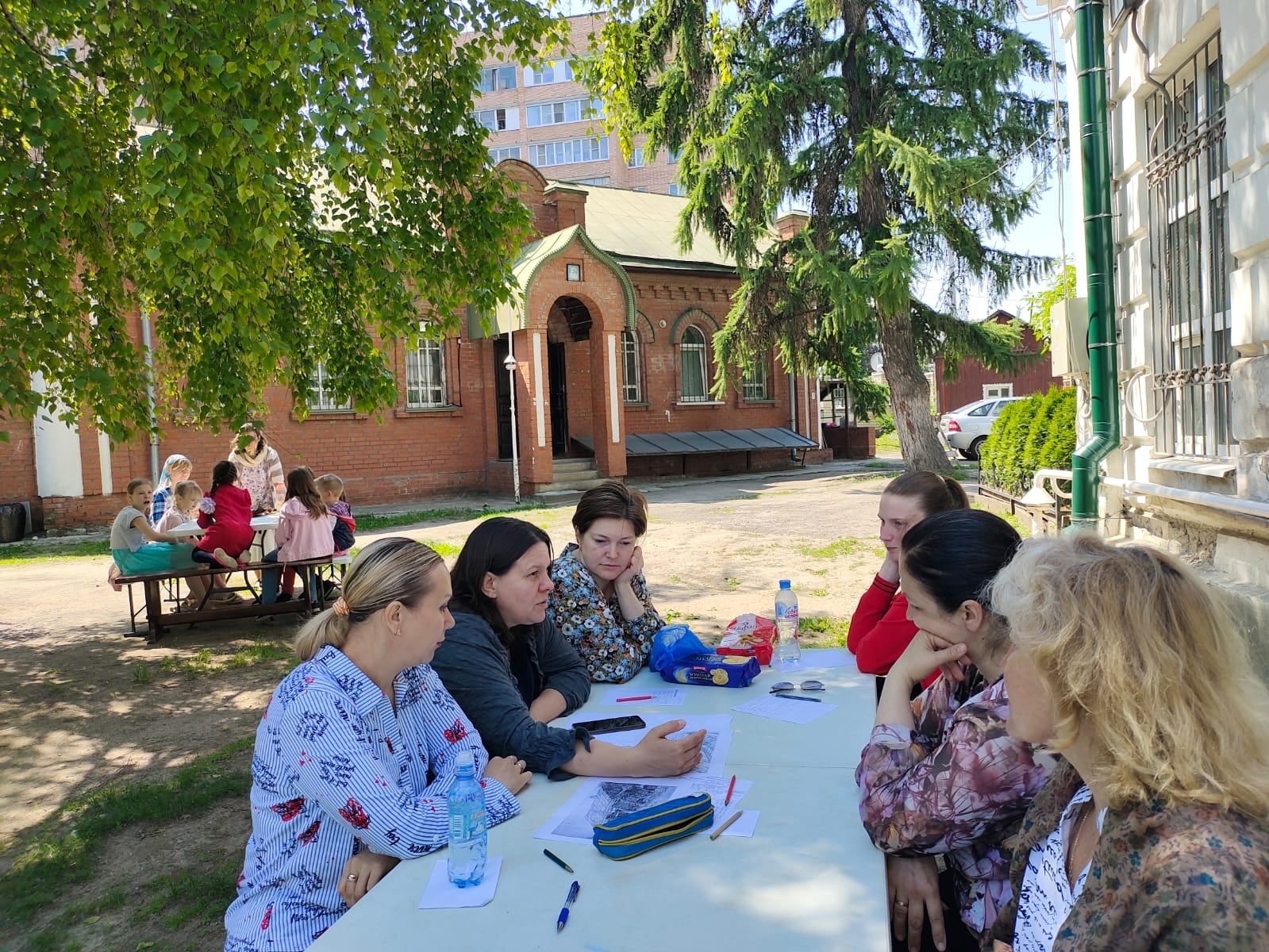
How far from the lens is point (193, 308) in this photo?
237 inches

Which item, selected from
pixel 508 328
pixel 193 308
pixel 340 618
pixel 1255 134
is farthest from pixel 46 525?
pixel 1255 134

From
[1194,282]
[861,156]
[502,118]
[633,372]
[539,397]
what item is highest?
[502,118]

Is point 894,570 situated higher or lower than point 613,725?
higher

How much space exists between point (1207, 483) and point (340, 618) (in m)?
4.36

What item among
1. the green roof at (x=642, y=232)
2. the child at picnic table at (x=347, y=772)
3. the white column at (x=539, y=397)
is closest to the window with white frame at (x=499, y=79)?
the green roof at (x=642, y=232)

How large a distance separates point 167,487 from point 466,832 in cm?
915

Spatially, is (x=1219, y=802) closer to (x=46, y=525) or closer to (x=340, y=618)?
(x=340, y=618)

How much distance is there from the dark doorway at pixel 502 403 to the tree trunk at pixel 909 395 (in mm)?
8542

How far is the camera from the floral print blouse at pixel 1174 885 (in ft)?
4.00

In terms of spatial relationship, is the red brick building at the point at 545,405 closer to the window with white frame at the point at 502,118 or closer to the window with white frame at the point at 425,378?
the window with white frame at the point at 425,378

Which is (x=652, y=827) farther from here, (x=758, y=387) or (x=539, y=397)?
(x=758, y=387)

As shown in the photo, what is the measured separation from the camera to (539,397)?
754 inches

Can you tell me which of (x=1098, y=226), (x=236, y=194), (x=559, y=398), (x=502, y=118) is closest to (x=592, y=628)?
(x=236, y=194)

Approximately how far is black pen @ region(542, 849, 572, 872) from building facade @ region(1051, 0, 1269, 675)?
10.1 ft
